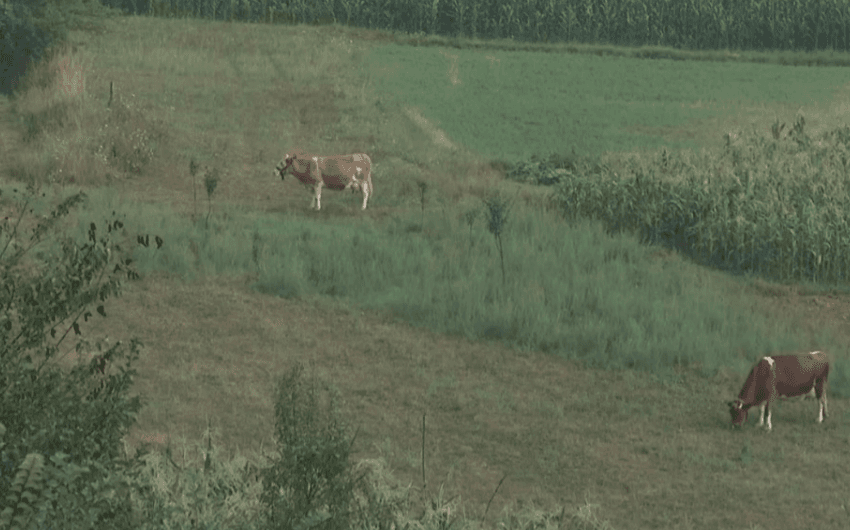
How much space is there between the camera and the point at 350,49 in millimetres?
46719

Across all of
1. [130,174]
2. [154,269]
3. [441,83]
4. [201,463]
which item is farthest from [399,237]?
[441,83]

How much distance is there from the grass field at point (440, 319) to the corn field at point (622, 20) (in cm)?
2661

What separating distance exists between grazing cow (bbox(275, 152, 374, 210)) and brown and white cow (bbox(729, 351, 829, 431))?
39.7 feet

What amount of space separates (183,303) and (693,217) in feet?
32.4

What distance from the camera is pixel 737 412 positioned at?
1200 centimetres

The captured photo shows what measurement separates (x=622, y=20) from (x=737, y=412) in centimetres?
5105

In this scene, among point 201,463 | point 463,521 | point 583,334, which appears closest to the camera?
point 463,521

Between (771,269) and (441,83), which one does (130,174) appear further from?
(441,83)

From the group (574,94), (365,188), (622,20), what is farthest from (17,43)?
(622,20)

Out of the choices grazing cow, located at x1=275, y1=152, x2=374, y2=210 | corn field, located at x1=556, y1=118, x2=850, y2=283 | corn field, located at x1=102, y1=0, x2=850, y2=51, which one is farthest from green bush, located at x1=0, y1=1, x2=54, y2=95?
corn field, located at x1=102, y1=0, x2=850, y2=51

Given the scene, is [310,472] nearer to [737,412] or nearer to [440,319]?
[737,412]

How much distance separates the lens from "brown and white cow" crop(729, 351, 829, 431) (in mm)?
12023

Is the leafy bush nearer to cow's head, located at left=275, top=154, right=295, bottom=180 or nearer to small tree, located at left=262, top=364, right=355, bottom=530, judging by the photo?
small tree, located at left=262, top=364, right=355, bottom=530

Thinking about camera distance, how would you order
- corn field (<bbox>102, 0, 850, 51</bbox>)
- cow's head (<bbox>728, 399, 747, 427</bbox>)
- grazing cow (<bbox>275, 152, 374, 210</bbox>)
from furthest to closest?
1. corn field (<bbox>102, 0, 850, 51</bbox>)
2. grazing cow (<bbox>275, 152, 374, 210</bbox>)
3. cow's head (<bbox>728, 399, 747, 427</bbox>)
